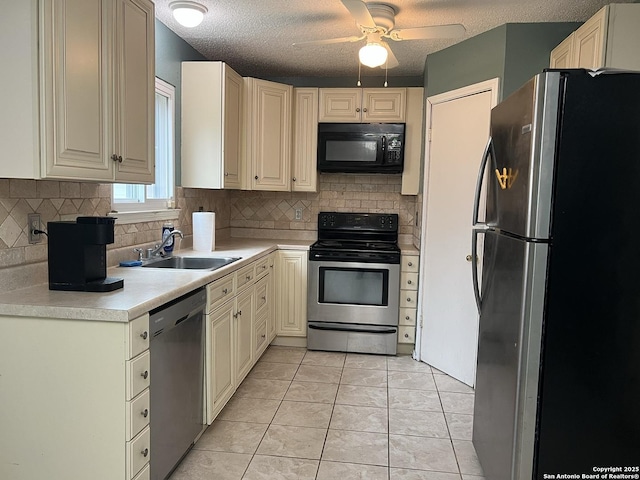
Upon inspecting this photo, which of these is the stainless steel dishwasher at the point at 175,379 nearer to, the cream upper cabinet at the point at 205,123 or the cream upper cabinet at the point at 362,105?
the cream upper cabinet at the point at 205,123

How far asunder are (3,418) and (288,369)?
6.78 ft

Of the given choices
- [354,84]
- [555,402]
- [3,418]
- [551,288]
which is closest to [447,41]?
[354,84]

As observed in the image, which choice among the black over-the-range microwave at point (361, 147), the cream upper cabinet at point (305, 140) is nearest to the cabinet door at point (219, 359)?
the cream upper cabinet at point (305, 140)

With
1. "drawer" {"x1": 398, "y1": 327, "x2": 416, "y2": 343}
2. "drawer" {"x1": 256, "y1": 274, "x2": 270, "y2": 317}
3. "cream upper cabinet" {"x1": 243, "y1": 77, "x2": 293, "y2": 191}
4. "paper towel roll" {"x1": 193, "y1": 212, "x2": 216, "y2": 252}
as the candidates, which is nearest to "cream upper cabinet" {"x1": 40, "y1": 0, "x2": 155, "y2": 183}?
"paper towel roll" {"x1": 193, "y1": 212, "x2": 216, "y2": 252}

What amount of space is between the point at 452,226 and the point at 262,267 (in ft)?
4.73

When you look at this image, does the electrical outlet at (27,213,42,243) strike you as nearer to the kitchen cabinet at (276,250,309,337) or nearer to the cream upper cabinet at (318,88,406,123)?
the kitchen cabinet at (276,250,309,337)

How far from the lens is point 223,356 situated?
2641 mm

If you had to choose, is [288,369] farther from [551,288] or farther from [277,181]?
[551,288]

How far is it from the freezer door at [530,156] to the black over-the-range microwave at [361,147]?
2184 mm

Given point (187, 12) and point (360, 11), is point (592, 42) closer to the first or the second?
point (360, 11)

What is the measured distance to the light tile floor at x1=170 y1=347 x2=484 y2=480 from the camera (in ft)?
7.38

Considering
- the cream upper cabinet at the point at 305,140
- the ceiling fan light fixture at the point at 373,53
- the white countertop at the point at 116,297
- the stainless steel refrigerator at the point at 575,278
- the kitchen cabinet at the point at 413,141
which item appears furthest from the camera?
the cream upper cabinet at the point at 305,140

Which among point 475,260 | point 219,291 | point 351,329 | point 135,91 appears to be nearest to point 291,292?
point 351,329

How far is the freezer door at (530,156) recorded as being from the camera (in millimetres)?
1535
